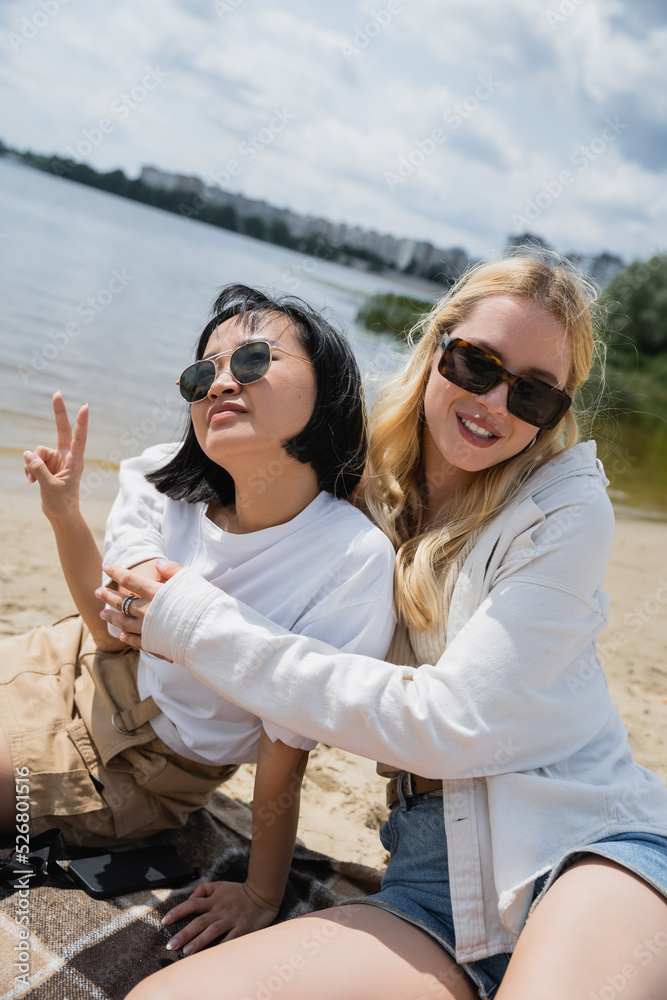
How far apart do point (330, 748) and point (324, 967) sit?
2223 millimetres

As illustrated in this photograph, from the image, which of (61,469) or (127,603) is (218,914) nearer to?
(127,603)

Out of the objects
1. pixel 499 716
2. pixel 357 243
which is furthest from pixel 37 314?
pixel 357 243

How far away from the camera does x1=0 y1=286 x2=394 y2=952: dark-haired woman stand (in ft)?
7.87

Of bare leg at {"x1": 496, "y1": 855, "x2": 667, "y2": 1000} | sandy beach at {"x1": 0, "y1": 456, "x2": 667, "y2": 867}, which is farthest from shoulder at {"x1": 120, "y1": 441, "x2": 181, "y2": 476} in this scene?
bare leg at {"x1": 496, "y1": 855, "x2": 667, "y2": 1000}

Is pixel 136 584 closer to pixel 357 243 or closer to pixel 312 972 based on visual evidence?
pixel 312 972

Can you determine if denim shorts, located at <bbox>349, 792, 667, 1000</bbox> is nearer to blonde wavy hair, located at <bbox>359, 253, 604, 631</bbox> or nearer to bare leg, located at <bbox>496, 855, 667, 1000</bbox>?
bare leg, located at <bbox>496, 855, 667, 1000</bbox>

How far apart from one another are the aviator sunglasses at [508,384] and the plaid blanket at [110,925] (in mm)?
1779

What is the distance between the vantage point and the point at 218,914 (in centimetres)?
238

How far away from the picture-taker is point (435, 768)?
2062 mm

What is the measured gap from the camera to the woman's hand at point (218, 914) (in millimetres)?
2312

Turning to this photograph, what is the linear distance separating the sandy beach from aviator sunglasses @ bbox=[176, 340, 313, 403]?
1975 mm

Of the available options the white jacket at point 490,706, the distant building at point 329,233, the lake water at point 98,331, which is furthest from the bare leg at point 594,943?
the distant building at point 329,233

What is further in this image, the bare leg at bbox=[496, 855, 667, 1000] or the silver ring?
the silver ring

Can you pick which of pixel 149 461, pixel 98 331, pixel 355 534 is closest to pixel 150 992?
pixel 355 534
